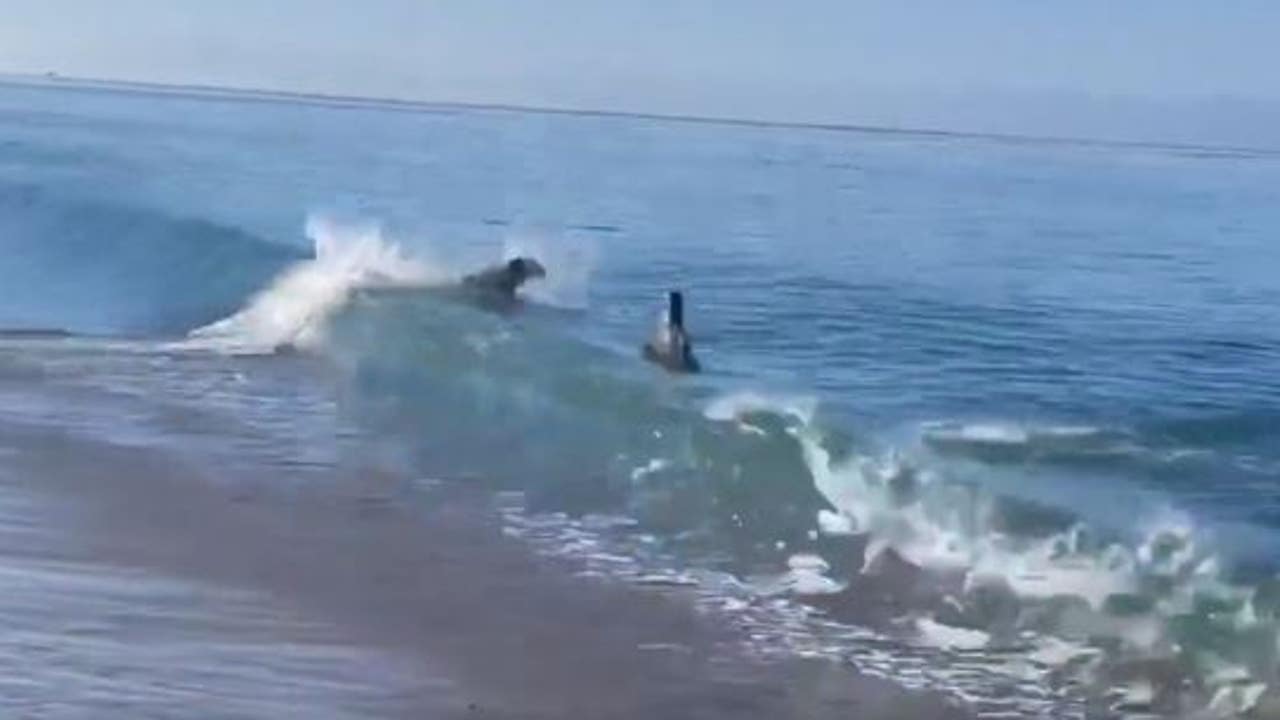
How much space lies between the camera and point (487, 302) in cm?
2897

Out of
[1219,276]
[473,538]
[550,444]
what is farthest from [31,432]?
[1219,276]

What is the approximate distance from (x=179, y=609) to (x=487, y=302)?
18.2 metres

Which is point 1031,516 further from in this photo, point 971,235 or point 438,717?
point 971,235

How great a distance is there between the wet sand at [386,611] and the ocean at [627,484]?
0.03 m

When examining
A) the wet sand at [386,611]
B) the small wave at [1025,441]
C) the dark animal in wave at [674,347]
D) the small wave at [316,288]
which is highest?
the small wave at [316,288]

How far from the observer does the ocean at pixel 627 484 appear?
10062mm

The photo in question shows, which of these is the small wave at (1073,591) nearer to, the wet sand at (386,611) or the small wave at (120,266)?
the wet sand at (386,611)

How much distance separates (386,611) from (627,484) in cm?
395

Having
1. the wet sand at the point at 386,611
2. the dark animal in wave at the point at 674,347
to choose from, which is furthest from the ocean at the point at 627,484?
the dark animal in wave at the point at 674,347

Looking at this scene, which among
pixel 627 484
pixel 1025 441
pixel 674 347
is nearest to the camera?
pixel 627 484

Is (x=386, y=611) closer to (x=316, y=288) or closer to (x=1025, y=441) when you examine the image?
(x=1025, y=441)

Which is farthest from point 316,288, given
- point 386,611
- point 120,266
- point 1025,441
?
point 386,611

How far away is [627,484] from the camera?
1488 cm

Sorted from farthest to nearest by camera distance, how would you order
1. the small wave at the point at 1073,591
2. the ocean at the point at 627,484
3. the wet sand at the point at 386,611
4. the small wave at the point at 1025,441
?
the small wave at the point at 1025,441 < the small wave at the point at 1073,591 < the ocean at the point at 627,484 < the wet sand at the point at 386,611
